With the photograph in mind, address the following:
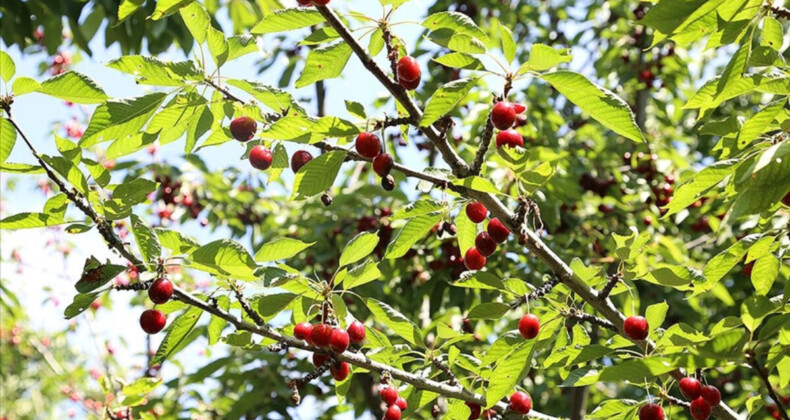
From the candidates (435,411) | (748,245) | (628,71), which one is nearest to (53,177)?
(435,411)

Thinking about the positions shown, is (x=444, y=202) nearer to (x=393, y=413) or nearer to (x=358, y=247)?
(x=358, y=247)

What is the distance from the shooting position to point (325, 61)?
1.74 metres

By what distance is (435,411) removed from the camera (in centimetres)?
249

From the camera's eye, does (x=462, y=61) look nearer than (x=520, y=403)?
Yes

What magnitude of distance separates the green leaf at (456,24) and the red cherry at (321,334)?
2.56 ft

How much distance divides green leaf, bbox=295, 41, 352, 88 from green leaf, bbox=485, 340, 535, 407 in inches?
33.2

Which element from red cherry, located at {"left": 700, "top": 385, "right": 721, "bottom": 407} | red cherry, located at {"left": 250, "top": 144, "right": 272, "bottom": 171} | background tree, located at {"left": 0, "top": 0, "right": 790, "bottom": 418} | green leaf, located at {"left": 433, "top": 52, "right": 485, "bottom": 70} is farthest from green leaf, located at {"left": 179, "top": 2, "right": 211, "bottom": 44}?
red cherry, located at {"left": 700, "top": 385, "right": 721, "bottom": 407}

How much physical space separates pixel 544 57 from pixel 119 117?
3.21 feet

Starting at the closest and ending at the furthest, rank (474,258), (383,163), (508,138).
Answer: (383,163) → (508,138) → (474,258)

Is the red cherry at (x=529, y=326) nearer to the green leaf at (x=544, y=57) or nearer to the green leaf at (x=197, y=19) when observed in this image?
the green leaf at (x=544, y=57)

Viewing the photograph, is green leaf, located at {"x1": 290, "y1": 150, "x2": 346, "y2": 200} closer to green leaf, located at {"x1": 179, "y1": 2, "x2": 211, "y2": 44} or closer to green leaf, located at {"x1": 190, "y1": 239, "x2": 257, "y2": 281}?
green leaf, located at {"x1": 190, "y1": 239, "x2": 257, "y2": 281}

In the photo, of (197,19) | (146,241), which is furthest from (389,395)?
(197,19)

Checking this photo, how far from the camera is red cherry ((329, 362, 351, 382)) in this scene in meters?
1.94

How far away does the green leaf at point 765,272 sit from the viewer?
1875 millimetres
